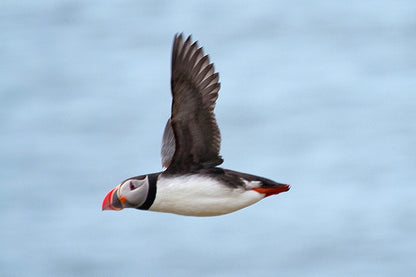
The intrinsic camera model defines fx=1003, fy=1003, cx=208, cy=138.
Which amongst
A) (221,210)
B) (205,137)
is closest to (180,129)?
(205,137)

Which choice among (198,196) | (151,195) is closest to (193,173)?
(198,196)

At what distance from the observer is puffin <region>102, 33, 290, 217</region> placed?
6523 mm

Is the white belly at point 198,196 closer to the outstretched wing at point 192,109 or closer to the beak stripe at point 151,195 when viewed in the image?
the beak stripe at point 151,195

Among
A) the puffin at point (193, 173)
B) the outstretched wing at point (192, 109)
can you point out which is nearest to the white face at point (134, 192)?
the puffin at point (193, 173)

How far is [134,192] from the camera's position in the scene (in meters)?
6.63

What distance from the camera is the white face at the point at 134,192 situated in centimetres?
659

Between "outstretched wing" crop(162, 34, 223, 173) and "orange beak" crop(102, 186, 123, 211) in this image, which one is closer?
"outstretched wing" crop(162, 34, 223, 173)

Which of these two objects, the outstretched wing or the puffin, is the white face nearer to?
the puffin

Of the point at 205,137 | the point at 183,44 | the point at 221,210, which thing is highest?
the point at 183,44

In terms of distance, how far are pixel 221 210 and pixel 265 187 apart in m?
0.33

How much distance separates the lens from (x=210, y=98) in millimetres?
6680

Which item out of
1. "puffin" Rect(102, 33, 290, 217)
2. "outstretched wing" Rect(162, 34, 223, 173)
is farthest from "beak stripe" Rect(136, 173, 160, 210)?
"outstretched wing" Rect(162, 34, 223, 173)

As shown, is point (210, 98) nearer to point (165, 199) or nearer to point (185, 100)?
point (185, 100)

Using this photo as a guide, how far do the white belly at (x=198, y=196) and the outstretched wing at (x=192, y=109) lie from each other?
14 centimetres
